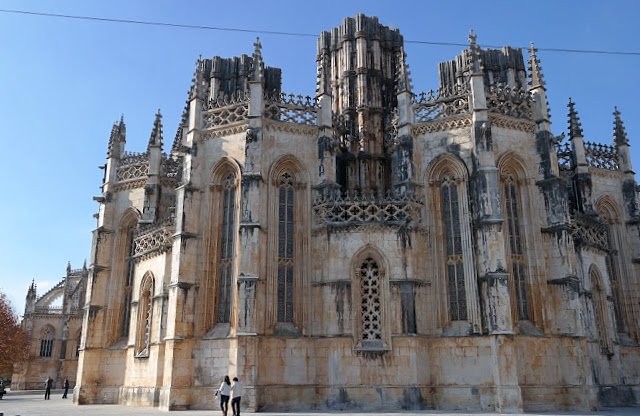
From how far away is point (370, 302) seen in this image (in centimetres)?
2375

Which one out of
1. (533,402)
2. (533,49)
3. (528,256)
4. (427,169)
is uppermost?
(533,49)

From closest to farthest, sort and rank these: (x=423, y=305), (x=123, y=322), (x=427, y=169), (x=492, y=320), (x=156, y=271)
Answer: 1. (x=492, y=320)
2. (x=423, y=305)
3. (x=427, y=169)
4. (x=156, y=271)
5. (x=123, y=322)

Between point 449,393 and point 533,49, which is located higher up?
point 533,49

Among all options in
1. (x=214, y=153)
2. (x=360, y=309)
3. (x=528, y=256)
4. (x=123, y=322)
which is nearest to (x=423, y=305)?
(x=360, y=309)

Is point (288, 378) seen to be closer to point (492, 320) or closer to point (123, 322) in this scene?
point (492, 320)

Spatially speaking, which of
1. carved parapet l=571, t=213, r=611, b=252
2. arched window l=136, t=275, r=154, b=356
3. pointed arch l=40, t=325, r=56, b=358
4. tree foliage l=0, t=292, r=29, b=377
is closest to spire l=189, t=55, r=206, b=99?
arched window l=136, t=275, r=154, b=356

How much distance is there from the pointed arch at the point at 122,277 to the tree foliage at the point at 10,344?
2522cm

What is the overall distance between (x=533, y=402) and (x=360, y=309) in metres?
7.82

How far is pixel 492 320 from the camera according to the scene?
22344 mm

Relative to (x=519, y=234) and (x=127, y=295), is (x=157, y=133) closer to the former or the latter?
(x=127, y=295)

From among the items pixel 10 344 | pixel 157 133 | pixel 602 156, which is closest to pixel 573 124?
pixel 602 156

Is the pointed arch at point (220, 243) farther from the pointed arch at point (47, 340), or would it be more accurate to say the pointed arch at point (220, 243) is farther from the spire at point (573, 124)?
the pointed arch at point (47, 340)

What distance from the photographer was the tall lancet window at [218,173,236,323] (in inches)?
965

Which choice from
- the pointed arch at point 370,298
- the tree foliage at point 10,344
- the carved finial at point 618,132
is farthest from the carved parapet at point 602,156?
the tree foliage at point 10,344
